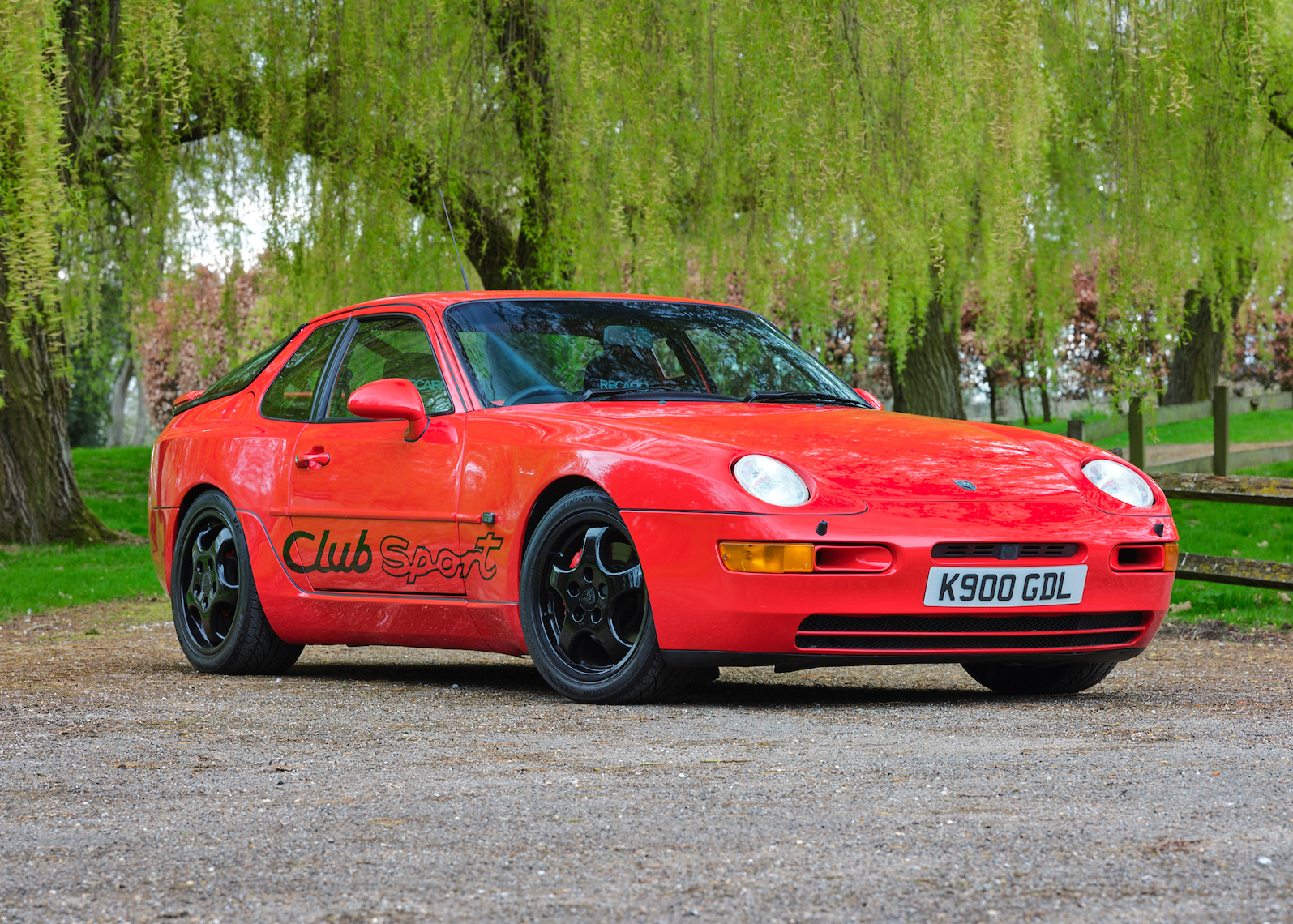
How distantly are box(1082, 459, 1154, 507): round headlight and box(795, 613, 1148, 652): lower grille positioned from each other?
0.45 meters

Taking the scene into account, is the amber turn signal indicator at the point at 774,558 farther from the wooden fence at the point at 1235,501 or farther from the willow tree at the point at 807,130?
the wooden fence at the point at 1235,501

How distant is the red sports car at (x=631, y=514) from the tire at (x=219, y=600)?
0.01 meters

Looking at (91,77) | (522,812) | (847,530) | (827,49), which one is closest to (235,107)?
(91,77)

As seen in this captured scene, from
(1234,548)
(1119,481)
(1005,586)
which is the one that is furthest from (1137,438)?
(1005,586)

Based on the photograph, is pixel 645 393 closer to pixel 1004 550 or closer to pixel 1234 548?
pixel 1004 550

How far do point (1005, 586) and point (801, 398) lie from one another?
1387 millimetres

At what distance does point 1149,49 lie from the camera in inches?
356

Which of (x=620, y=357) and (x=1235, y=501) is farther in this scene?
(x=1235, y=501)

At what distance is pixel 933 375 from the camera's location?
18.2 metres

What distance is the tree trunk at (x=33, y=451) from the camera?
15109 millimetres

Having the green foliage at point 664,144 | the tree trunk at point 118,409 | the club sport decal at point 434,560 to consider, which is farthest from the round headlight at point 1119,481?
the tree trunk at point 118,409

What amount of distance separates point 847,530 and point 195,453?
10.9 feet

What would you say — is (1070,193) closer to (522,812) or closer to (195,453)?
(195,453)

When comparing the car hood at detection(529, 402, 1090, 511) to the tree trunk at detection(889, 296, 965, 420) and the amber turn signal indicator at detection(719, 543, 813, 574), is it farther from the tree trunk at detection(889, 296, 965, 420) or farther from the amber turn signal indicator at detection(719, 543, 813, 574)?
the tree trunk at detection(889, 296, 965, 420)
